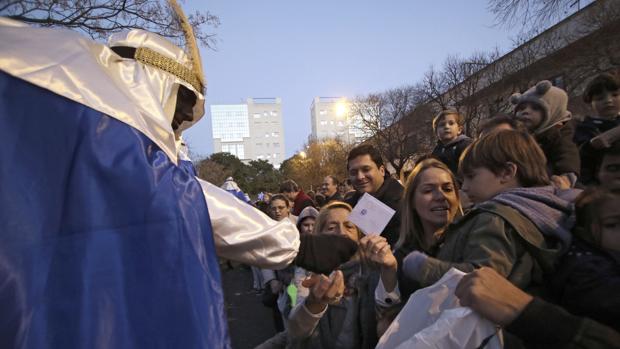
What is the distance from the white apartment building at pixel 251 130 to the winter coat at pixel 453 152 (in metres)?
95.6

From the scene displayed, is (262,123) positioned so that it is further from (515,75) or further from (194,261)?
(194,261)

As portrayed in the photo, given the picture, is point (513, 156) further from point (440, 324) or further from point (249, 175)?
point (249, 175)

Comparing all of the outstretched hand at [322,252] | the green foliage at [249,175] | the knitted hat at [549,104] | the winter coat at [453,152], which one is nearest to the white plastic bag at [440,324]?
the outstretched hand at [322,252]

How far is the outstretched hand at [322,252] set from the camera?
1536 mm

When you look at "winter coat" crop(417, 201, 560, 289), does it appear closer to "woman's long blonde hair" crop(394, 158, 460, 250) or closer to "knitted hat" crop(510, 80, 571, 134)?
"woman's long blonde hair" crop(394, 158, 460, 250)

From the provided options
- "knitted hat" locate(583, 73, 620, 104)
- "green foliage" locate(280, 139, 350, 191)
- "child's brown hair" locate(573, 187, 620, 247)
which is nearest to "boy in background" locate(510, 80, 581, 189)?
"knitted hat" locate(583, 73, 620, 104)

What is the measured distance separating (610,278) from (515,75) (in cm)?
2276

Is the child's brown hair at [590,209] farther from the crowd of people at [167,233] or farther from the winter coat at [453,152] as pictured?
the winter coat at [453,152]

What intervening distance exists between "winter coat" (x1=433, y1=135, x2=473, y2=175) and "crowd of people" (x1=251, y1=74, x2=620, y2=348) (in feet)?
4.09

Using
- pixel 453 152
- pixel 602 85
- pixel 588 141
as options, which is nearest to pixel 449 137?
pixel 453 152

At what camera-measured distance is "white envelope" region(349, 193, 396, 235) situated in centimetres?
205

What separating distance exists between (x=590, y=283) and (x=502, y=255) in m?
0.28

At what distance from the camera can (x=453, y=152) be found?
4324 millimetres

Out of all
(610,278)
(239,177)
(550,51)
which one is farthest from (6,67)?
(239,177)
